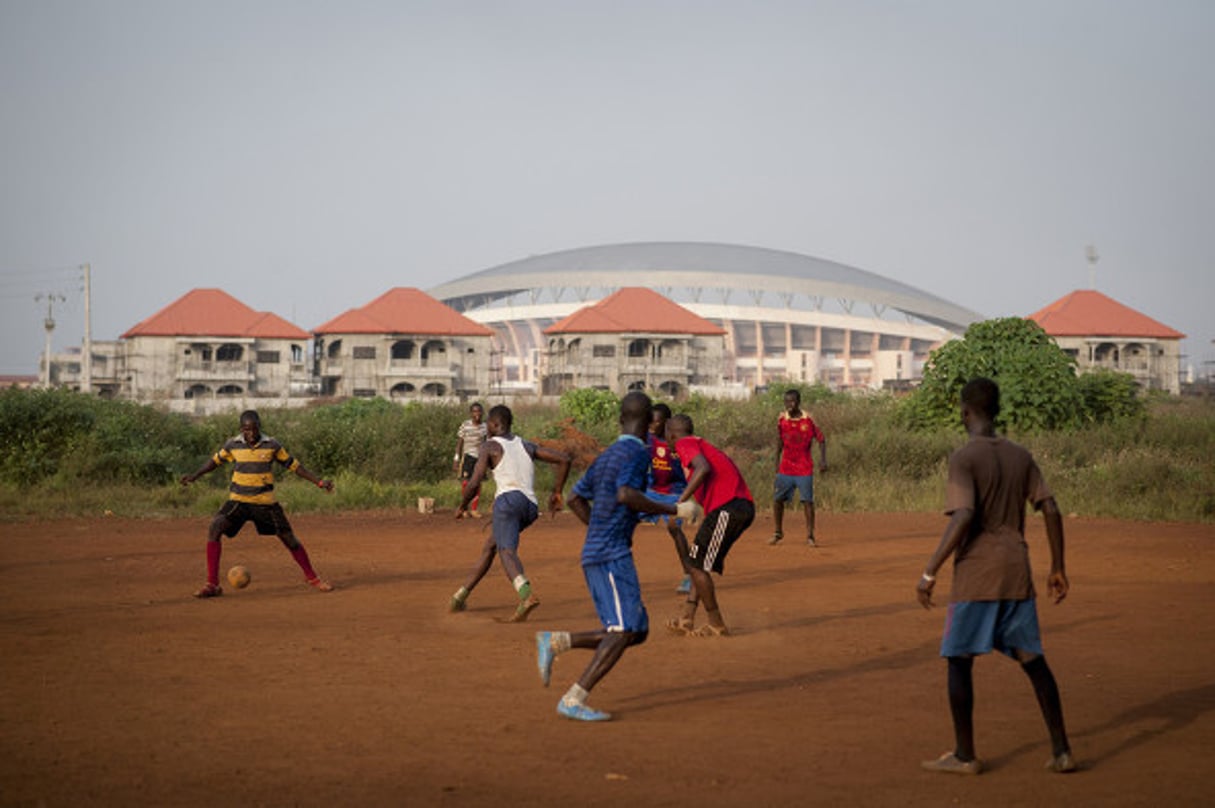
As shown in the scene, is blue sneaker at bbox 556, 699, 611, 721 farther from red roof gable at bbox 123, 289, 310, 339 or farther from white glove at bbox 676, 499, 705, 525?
red roof gable at bbox 123, 289, 310, 339

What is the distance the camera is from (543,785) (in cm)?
571

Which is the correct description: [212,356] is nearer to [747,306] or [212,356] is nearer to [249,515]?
[747,306]

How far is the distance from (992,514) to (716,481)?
4.20 m

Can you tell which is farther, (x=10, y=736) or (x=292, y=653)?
(x=292, y=653)

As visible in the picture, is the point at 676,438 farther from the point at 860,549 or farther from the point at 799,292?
the point at 799,292

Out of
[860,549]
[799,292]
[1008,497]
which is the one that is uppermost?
[799,292]

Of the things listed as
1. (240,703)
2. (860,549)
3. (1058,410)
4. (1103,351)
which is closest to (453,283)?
(1103,351)

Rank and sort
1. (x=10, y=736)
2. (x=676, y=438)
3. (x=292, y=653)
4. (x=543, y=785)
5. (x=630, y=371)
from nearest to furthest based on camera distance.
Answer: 1. (x=543, y=785)
2. (x=10, y=736)
3. (x=292, y=653)
4. (x=676, y=438)
5. (x=630, y=371)

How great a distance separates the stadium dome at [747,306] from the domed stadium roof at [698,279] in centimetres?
10

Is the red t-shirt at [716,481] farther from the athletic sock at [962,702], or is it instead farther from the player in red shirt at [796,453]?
the player in red shirt at [796,453]

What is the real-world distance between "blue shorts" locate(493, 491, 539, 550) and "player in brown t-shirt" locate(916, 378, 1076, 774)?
14.8 ft

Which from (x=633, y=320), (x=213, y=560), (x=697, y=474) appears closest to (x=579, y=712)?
(x=697, y=474)

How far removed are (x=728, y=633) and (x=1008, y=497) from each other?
4172 mm

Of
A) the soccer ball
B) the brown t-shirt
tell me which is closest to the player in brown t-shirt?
the brown t-shirt
